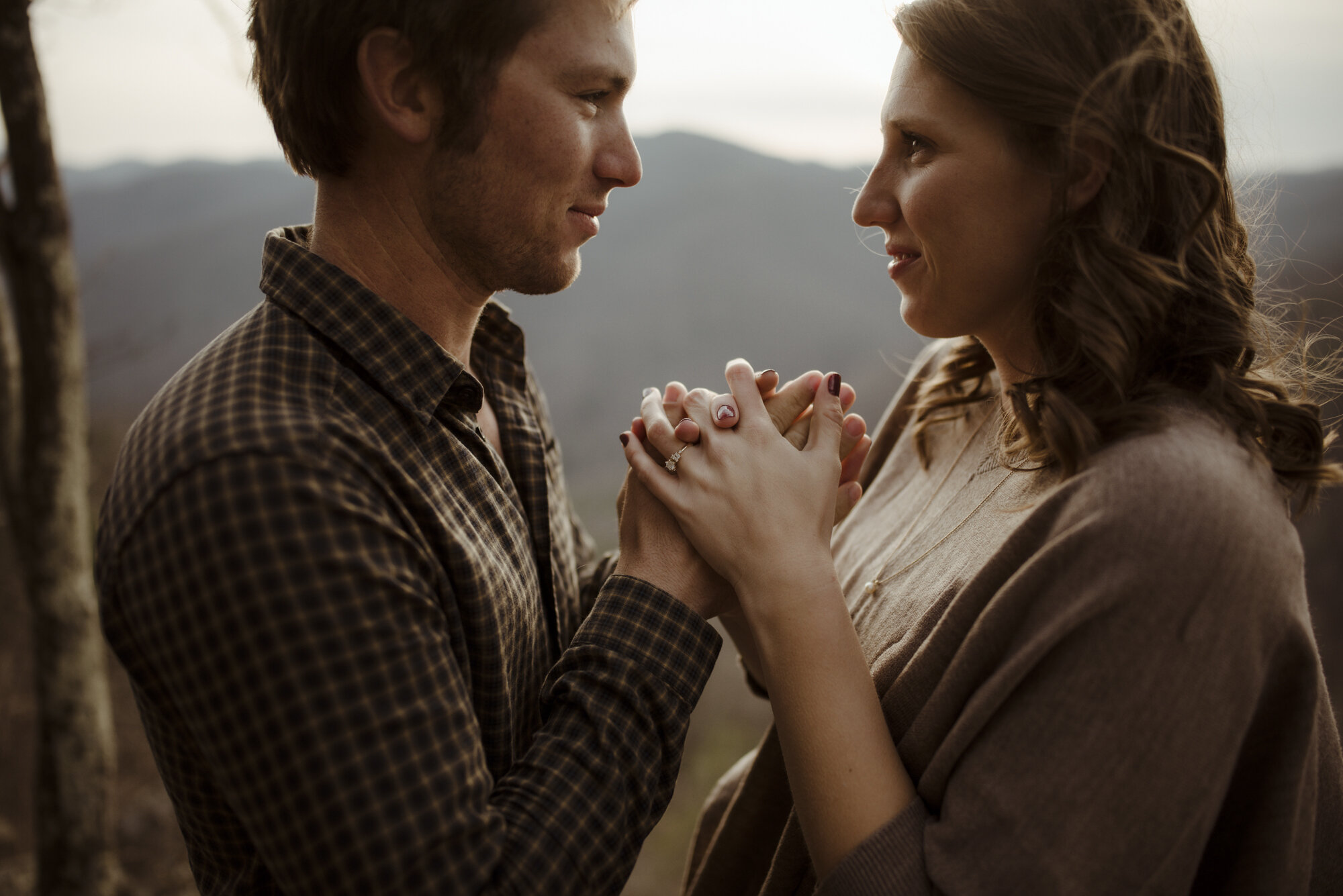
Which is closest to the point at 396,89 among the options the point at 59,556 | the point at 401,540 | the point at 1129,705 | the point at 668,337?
the point at 401,540

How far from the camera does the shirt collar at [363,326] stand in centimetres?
112

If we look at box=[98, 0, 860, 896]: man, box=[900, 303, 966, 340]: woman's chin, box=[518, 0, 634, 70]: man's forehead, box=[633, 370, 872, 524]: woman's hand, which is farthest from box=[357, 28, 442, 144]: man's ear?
box=[900, 303, 966, 340]: woman's chin

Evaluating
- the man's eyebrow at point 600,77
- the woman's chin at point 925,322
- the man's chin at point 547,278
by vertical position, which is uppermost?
the man's eyebrow at point 600,77

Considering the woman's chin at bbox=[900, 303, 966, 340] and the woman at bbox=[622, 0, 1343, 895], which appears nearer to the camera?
the woman at bbox=[622, 0, 1343, 895]

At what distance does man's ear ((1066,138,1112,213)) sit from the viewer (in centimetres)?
116

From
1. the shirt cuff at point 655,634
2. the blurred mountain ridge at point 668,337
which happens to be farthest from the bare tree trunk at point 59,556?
the shirt cuff at point 655,634

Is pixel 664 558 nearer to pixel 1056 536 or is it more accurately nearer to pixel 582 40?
pixel 1056 536

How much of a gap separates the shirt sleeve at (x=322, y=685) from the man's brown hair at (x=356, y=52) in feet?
2.04

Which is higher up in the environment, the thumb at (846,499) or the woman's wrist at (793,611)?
the thumb at (846,499)

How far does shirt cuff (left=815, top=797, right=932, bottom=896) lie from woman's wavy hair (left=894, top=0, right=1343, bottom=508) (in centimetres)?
54

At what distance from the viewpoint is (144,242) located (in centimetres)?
630

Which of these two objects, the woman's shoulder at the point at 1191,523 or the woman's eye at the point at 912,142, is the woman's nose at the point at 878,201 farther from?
the woman's shoulder at the point at 1191,523

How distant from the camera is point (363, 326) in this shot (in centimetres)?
114

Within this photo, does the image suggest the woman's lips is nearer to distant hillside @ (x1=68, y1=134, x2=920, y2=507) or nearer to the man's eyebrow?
the man's eyebrow
